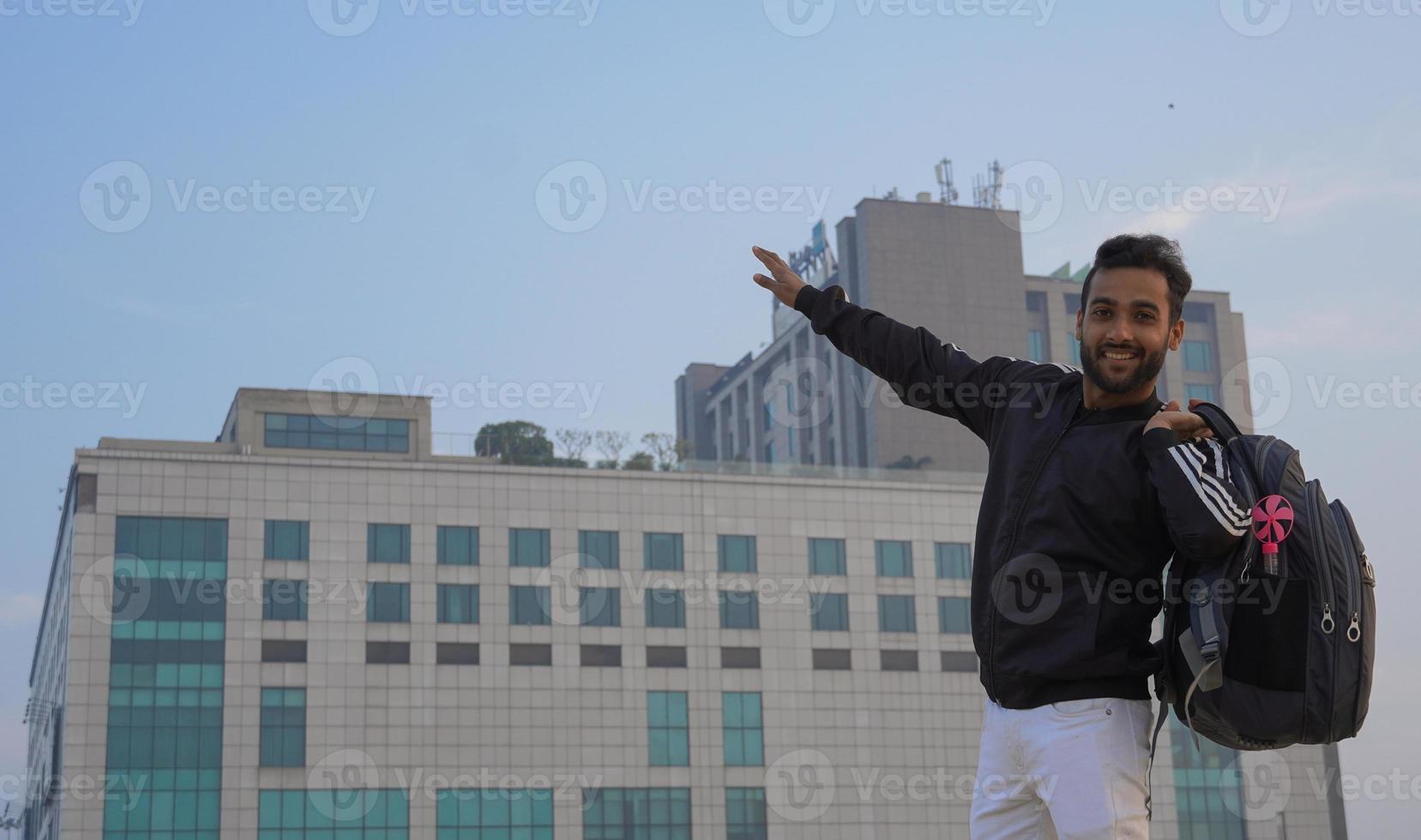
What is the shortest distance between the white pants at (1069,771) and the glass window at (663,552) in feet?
180

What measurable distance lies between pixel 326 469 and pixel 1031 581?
54.5 meters

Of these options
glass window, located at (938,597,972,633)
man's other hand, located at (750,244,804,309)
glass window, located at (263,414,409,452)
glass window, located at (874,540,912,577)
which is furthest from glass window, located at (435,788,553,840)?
man's other hand, located at (750,244,804,309)

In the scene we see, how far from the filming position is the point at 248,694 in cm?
5369

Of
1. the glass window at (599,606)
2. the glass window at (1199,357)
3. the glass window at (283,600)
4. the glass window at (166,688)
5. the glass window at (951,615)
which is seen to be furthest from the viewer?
the glass window at (1199,357)

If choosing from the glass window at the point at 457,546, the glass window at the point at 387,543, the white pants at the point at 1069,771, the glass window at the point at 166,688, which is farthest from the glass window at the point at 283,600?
the white pants at the point at 1069,771

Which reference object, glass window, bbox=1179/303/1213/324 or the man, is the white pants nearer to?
the man

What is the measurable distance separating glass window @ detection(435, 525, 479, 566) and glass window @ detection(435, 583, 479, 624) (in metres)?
0.91

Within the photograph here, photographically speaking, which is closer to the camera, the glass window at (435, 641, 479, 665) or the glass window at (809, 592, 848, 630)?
the glass window at (435, 641, 479, 665)

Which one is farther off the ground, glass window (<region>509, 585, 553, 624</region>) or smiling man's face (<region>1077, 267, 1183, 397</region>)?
glass window (<region>509, 585, 553, 624</region>)

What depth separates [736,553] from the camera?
61.2 m

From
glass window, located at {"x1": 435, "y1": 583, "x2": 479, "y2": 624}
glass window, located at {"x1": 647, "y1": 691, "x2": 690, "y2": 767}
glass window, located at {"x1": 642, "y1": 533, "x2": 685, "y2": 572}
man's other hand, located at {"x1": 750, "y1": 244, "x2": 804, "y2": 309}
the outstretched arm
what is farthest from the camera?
glass window, located at {"x1": 642, "y1": 533, "x2": 685, "y2": 572}

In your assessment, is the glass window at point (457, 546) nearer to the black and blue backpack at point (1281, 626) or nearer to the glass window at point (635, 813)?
the glass window at point (635, 813)

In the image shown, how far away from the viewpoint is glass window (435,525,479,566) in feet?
188

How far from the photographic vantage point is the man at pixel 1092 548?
14.6 ft
